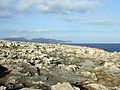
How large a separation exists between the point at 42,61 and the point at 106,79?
68.8 feet

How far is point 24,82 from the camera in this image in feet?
167

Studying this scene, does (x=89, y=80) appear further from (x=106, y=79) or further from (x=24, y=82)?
(x=24, y=82)

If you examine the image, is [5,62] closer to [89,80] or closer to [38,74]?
[38,74]

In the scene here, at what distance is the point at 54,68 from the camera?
222ft

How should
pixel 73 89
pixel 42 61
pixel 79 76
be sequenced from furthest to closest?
1. pixel 42 61
2. pixel 79 76
3. pixel 73 89

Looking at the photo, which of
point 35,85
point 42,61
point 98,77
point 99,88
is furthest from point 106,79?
point 42,61

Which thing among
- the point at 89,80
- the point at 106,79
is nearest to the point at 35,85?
the point at 89,80

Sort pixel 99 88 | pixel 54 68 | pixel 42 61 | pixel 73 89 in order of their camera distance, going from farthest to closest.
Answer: pixel 42 61 < pixel 54 68 < pixel 99 88 < pixel 73 89

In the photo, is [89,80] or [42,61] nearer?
[89,80]

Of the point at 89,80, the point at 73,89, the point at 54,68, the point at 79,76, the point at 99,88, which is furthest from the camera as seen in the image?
the point at 54,68

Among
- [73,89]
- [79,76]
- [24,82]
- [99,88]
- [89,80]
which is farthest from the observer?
[79,76]

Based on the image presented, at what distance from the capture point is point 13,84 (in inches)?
1898

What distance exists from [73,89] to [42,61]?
33438 millimetres

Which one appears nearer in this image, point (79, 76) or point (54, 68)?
point (79, 76)
